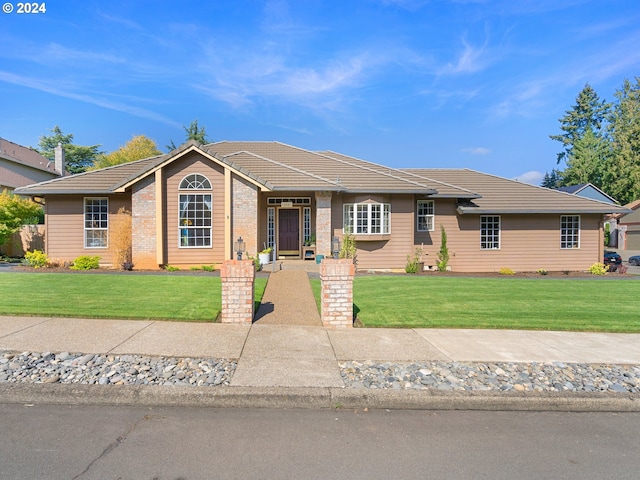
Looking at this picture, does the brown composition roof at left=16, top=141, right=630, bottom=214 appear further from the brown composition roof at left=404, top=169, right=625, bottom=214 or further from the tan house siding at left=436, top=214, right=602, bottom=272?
the tan house siding at left=436, top=214, right=602, bottom=272

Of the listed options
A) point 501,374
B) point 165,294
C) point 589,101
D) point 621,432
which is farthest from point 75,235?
point 589,101

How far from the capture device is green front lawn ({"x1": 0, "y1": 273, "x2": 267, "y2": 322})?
767 centimetres

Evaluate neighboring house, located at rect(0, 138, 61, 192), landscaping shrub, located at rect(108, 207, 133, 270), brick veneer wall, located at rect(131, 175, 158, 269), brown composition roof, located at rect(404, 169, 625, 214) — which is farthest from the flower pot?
neighboring house, located at rect(0, 138, 61, 192)

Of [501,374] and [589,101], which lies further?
[589,101]

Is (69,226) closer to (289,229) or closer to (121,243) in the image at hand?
(121,243)

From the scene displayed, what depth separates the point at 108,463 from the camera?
10.5 ft

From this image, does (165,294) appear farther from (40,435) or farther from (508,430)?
(508,430)

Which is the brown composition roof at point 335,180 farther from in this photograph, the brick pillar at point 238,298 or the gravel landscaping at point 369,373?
the gravel landscaping at point 369,373

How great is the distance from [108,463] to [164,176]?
43.1ft

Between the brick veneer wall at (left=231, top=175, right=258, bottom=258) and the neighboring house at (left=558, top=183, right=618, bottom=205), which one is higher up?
the neighboring house at (left=558, top=183, right=618, bottom=205)

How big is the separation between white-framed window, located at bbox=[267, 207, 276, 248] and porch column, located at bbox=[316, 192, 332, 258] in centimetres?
236

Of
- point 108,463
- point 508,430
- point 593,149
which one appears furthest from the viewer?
point 593,149

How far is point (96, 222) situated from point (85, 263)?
201 centimetres

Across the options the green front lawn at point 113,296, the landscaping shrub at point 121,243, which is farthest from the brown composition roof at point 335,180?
the green front lawn at point 113,296
